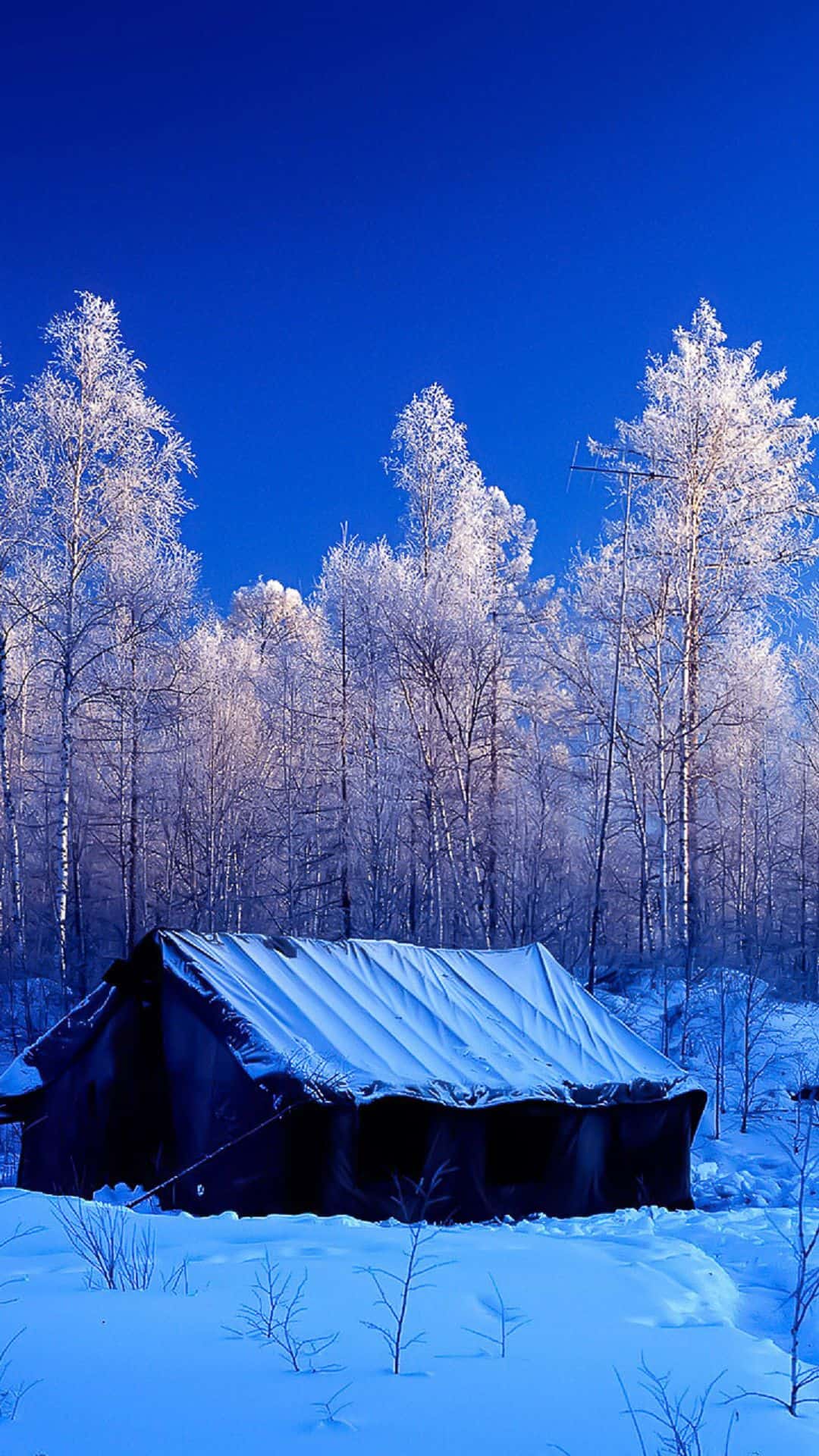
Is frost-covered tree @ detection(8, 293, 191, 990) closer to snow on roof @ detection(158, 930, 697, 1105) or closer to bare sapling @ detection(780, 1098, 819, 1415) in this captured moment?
snow on roof @ detection(158, 930, 697, 1105)

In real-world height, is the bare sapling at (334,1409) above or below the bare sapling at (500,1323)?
above

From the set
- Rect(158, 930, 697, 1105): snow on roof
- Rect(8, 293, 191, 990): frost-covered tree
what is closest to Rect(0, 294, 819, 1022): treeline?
Rect(8, 293, 191, 990): frost-covered tree

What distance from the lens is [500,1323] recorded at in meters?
4.36

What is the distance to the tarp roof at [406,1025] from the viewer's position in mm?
8781

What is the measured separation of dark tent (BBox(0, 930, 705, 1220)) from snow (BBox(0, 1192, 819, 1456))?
231cm

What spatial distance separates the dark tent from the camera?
27.5 ft

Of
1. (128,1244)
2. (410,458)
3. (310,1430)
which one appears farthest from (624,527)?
(310,1430)

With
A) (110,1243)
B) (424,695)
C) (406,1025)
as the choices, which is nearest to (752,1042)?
(406,1025)

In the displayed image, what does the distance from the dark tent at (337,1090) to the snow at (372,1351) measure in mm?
2307

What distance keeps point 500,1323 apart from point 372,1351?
713mm

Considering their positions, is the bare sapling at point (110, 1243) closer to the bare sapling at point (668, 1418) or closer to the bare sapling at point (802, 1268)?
the bare sapling at point (668, 1418)

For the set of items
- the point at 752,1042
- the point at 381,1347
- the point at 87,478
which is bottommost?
Answer: the point at 752,1042

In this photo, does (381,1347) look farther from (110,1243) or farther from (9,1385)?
(110,1243)

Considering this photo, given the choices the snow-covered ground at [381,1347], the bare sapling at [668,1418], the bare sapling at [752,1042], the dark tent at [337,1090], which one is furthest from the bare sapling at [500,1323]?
the bare sapling at [752,1042]
